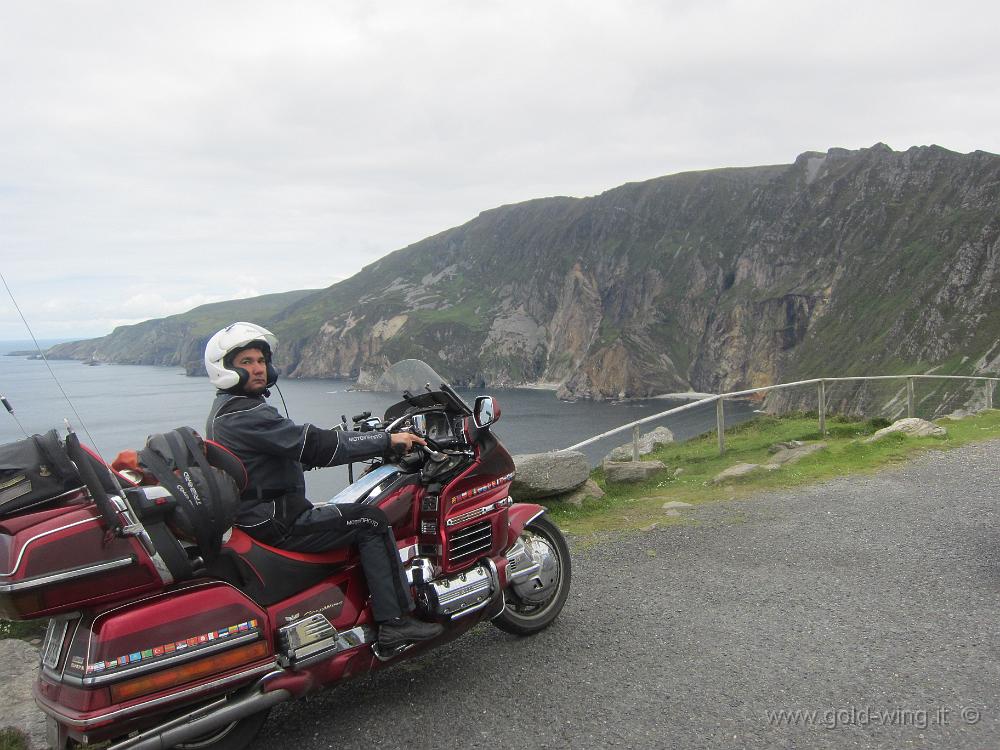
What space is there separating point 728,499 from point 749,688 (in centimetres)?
514

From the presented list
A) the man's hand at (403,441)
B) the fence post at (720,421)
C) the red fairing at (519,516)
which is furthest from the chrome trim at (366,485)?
the fence post at (720,421)

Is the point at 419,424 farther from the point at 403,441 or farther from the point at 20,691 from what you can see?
the point at 20,691

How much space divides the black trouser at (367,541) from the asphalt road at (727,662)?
64cm

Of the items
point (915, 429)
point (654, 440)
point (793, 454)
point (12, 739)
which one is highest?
point (12, 739)

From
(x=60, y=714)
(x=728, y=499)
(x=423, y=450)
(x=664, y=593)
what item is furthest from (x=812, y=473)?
(x=60, y=714)

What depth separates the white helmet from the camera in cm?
411

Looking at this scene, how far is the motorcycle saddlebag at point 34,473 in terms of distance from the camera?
3174mm

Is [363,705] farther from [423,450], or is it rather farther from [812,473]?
[812,473]

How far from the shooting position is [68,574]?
3168 millimetres

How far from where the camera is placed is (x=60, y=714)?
10.8ft

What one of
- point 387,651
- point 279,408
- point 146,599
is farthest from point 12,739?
point 279,408

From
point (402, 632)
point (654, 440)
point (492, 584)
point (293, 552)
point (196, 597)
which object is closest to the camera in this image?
point (196, 597)

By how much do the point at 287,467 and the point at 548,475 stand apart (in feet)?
18.2

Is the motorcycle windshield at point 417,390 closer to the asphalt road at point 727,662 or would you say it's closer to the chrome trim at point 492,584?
the chrome trim at point 492,584
